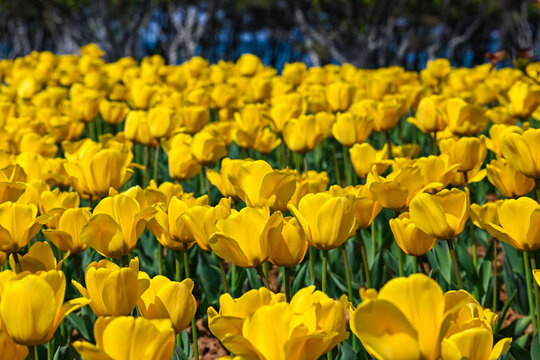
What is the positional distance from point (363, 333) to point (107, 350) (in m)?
0.45

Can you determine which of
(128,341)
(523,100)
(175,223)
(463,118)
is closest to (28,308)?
(128,341)

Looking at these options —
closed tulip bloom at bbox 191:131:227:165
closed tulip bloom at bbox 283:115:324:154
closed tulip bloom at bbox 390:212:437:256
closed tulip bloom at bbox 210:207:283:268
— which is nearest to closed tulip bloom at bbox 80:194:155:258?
closed tulip bloom at bbox 210:207:283:268

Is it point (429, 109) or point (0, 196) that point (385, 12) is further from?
point (0, 196)

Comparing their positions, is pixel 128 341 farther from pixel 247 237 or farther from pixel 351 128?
pixel 351 128

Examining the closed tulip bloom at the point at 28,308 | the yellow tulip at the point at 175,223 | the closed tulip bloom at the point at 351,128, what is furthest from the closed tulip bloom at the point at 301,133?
the closed tulip bloom at the point at 28,308

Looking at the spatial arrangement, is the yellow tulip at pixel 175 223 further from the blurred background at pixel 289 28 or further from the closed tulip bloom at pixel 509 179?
the blurred background at pixel 289 28

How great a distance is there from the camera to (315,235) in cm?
186

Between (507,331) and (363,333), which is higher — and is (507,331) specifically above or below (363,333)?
below

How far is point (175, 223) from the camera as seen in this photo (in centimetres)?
212

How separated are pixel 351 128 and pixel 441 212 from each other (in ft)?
5.35

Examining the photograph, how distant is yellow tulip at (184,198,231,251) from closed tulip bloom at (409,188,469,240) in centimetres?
52

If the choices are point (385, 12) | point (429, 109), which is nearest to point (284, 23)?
point (385, 12)

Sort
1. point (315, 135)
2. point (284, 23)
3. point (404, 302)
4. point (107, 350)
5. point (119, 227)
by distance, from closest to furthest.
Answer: point (404, 302), point (107, 350), point (119, 227), point (315, 135), point (284, 23)

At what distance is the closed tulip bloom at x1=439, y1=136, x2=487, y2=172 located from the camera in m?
2.75
